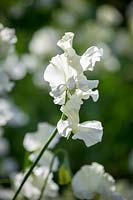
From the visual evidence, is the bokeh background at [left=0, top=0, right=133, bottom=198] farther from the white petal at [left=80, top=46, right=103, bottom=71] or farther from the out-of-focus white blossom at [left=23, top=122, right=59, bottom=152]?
the white petal at [left=80, top=46, right=103, bottom=71]

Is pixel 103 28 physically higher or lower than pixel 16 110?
higher

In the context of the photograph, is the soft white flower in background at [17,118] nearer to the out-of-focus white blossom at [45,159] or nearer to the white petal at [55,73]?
the out-of-focus white blossom at [45,159]

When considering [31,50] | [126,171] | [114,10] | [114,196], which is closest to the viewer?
[114,196]

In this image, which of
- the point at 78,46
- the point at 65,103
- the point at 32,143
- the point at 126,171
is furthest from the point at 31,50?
the point at 65,103

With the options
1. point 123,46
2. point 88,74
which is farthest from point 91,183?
point 123,46

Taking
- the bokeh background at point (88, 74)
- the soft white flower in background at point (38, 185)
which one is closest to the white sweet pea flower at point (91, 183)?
the soft white flower in background at point (38, 185)

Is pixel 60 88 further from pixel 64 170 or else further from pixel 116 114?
pixel 116 114
